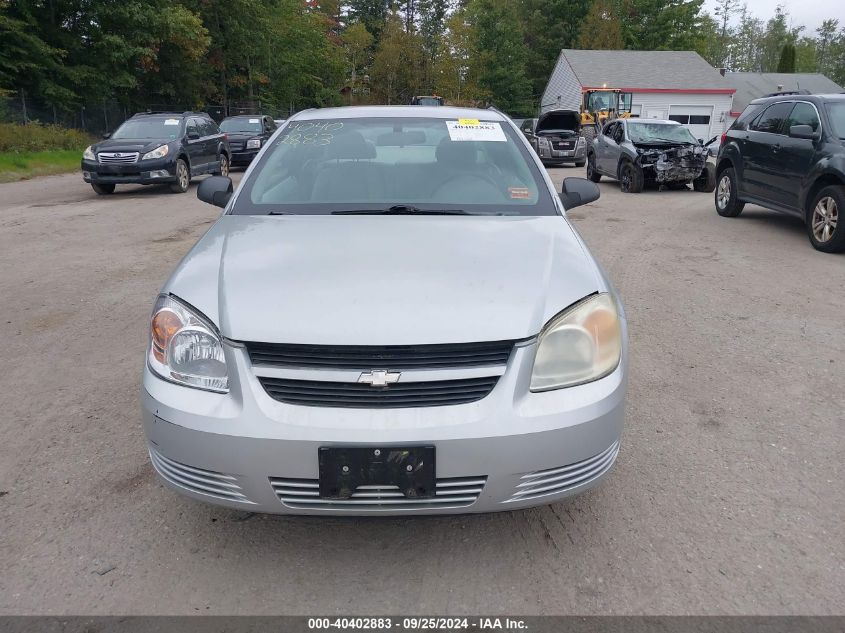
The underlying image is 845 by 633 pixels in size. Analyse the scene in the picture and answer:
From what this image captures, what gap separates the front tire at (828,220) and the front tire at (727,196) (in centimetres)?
224

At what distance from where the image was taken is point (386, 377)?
2262mm

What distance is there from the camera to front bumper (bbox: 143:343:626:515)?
7.27ft

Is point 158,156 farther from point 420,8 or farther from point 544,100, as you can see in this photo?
point 420,8

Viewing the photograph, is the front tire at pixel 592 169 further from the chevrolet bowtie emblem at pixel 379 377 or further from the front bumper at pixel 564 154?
the chevrolet bowtie emblem at pixel 379 377

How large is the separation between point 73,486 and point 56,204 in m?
11.7

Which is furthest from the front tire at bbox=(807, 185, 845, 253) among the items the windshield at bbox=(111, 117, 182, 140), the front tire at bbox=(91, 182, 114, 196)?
the front tire at bbox=(91, 182, 114, 196)

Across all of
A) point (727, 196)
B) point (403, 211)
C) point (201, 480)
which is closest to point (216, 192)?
point (403, 211)

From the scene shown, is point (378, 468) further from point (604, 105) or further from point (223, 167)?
point (604, 105)

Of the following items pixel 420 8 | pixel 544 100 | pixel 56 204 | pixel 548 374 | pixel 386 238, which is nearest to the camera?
pixel 548 374

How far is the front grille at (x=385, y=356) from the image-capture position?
2.29 metres

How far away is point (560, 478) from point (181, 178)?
1403 centimetres

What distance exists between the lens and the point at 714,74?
46219 mm

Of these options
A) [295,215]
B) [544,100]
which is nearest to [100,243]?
[295,215]

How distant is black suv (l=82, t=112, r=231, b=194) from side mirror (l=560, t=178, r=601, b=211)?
458 inches
